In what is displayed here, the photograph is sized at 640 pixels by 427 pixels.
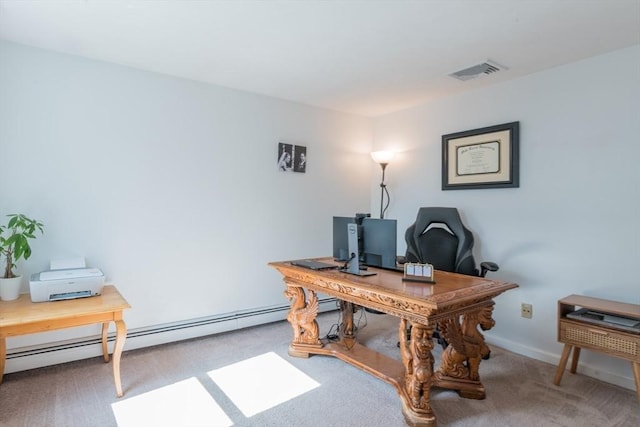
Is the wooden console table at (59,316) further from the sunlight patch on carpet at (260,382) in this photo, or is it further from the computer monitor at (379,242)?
the computer monitor at (379,242)

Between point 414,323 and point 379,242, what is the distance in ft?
1.98

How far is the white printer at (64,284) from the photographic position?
6.98ft

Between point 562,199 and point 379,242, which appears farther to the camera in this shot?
point 562,199

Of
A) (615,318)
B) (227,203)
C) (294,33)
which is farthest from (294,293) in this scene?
(615,318)

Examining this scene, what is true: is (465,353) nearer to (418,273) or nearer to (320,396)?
(418,273)

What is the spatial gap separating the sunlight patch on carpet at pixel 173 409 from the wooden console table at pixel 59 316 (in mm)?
169

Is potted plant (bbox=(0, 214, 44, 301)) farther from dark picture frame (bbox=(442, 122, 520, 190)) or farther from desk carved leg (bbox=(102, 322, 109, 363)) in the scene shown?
dark picture frame (bbox=(442, 122, 520, 190))

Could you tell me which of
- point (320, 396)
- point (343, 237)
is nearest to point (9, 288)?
point (320, 396)

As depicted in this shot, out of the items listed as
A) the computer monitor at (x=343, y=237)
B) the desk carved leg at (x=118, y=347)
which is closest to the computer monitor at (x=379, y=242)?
the computer monitor at (x=343, y=237)

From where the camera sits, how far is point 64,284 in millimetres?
2170

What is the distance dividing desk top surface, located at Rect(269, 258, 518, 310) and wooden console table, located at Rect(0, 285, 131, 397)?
1.17 meters

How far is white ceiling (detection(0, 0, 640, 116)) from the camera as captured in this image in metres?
1.87

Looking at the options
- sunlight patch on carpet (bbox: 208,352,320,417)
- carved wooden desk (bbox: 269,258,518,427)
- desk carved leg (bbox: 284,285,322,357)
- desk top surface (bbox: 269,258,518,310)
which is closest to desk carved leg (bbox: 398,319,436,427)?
carved wooden desk (bbox: 269,258,518,427)

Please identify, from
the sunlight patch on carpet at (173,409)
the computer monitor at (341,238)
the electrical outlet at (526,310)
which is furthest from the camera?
the electrical outlet at (526,310)
